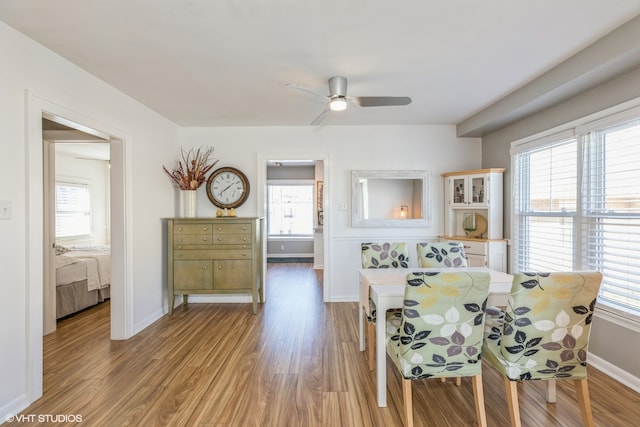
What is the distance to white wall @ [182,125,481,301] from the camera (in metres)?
4.46

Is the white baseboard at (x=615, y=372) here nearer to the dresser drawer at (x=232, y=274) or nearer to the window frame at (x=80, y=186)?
the dresser drawer at (x=232, y=274)

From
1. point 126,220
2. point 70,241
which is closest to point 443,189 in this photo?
point 126,220

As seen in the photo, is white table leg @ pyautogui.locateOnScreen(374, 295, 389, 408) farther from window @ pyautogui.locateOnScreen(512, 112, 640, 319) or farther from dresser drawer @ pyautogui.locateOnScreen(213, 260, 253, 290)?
dresser drawer @ pyautogui.locateOnScreen(213, 260, 253, 290)

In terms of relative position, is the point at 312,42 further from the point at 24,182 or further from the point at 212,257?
the point at 212,257

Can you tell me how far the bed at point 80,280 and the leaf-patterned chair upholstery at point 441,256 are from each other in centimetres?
415

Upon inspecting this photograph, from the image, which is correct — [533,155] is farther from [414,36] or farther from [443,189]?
[414,36]

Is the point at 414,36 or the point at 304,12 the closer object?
the point at 304,12

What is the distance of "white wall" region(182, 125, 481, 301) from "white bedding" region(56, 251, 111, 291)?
4.95 feet

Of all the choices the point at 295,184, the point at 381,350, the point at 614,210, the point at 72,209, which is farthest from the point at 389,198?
the point at 72,209

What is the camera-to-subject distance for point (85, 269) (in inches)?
159

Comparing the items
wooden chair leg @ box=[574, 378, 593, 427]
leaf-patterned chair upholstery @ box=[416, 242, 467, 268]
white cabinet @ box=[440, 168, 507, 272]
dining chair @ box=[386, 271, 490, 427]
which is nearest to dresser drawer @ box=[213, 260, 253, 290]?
leaf-patterned chair upholstery @ box=[416, 242, 467, 268]

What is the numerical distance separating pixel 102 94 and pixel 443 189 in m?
4.19

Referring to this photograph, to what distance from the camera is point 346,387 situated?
231 cm

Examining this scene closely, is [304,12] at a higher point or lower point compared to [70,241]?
higher
